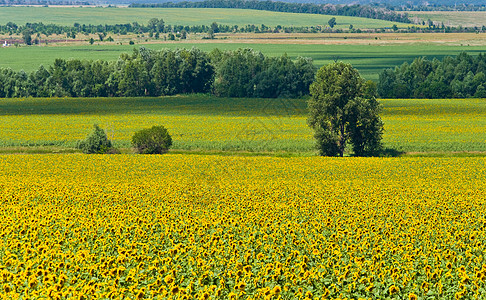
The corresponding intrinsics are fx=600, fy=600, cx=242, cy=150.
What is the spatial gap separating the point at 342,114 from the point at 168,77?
75683 millimetres

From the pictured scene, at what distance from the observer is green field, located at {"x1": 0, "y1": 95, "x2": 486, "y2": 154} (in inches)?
2498

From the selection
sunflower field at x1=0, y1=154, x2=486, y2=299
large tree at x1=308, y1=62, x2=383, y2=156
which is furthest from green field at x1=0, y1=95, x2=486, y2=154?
sunflower field at x1=0, y1=154, x2=486, y2=299

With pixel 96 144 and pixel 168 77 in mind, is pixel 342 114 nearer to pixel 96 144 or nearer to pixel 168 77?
pixel 96 144

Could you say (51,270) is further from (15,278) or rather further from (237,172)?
(237,172)

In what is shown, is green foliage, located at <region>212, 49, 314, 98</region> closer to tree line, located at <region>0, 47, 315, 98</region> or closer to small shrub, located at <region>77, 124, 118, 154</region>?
tree line, located at <region>0, 47, 315, 98</region>

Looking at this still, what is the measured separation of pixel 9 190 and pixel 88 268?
53.8 feet

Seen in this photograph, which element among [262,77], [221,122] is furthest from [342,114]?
[262,77]

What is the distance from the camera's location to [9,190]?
28594 millimetres

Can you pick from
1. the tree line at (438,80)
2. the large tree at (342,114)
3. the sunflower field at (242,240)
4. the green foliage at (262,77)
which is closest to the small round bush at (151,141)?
the large tree at (342,114)

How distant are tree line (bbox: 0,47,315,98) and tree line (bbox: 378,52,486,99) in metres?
17.0

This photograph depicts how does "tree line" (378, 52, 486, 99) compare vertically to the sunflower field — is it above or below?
below

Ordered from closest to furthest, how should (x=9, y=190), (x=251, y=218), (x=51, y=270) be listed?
(x=51, y=270), (x=251, y=218), (x=9, y=190)

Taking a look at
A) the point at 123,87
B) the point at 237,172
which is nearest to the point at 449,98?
the point at 123,87

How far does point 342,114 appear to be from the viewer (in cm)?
5712
